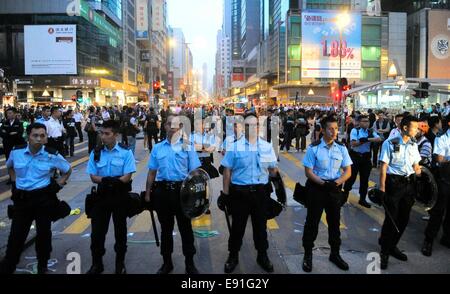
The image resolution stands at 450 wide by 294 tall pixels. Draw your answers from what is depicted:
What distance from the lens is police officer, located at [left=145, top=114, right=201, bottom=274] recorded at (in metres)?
5.31

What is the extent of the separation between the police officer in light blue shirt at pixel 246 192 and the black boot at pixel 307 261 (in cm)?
41

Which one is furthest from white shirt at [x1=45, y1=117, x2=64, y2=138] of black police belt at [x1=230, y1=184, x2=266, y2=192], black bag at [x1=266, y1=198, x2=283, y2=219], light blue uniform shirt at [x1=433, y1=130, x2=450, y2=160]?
light blue uniform shirt at [x1=433, y1=130, x2=450, y2=160]

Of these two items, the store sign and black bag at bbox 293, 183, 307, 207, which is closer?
black bag at bbox 293, 183, 307, 207

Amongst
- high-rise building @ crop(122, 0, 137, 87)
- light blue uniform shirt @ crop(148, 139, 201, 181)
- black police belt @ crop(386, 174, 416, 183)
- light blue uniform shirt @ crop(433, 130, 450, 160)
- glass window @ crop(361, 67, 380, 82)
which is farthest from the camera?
high-rise building @ crop(122, 0, 137, 87)

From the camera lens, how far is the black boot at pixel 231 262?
5.38 m

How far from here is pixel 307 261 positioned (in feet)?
18.0

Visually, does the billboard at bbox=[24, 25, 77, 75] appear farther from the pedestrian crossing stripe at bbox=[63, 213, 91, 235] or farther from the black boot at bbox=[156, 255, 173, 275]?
the black boot at bbox=[156, 255, 173, 275]

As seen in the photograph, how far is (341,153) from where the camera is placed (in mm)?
5711

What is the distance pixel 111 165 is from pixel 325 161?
2617mm

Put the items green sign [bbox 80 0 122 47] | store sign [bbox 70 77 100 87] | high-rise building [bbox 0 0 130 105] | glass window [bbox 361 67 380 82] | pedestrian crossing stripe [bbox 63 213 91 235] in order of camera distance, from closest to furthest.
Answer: pedestrian crossing stripe [bbox 63 213 91 235] → high-rise building [bbox 0 0 130 105] → store sign [bbox 70 77 100 87] → green sign [bbox 80 0 122 47] → glass window [bbox 361 67 380 82]

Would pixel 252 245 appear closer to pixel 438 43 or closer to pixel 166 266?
pixel 166 266

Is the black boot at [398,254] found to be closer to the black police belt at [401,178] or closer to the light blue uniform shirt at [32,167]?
the black police belt at [401,178]

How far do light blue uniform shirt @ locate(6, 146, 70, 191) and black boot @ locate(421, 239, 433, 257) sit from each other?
4.88 meters

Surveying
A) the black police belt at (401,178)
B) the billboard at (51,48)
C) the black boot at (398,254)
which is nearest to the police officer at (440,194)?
the black boot at (398,254)
